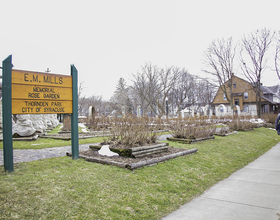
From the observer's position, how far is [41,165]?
18.9 ft

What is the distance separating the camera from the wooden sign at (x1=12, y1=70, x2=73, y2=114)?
18.6ft

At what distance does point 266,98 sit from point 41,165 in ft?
168

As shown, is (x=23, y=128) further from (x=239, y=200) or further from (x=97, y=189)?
(x=239, y=200)

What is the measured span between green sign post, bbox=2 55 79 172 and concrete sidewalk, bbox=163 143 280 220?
12.7 ft

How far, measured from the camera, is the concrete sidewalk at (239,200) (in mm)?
3857

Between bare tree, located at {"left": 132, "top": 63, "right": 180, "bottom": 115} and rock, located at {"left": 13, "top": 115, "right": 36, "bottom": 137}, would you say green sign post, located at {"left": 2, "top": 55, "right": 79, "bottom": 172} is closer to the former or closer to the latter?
rock, located at {"left": 13, "top": 115, "right": 36, "bottom": 137}

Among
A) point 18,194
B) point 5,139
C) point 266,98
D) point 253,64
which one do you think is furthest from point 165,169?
point 266,98

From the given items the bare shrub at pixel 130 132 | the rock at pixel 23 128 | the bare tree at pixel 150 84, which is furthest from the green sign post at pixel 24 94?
the bare tree at pixel 150 84

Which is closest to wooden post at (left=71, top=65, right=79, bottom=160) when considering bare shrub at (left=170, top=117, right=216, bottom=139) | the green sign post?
the green sign post

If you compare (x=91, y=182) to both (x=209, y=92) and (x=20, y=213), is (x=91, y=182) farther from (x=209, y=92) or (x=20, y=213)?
(x=209, y=92)

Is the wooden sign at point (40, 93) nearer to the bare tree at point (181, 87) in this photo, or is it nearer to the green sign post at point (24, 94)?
the green sign post at point (24, 94)

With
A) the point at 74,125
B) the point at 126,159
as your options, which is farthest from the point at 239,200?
→ the point at 74,125

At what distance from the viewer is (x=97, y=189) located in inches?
173

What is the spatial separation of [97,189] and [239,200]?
2824 mm
